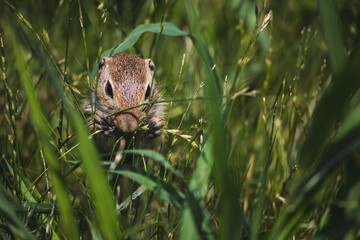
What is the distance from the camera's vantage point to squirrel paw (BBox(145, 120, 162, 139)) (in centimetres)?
265

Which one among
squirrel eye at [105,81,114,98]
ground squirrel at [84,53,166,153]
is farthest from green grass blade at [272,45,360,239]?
squirrel eye at [105,81,114,98]

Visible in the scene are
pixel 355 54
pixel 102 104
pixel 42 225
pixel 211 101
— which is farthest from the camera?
pixel 102 104

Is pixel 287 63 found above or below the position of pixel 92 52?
below

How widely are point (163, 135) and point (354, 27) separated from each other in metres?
1.68

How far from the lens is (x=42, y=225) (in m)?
1.72

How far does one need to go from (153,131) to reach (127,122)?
0.47m

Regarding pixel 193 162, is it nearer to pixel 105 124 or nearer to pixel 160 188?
pixel 105 124

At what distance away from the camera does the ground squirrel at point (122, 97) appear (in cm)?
249

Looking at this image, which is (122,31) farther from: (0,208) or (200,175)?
(0,208)

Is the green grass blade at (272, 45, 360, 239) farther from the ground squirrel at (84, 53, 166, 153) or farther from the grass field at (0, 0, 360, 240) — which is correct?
the ground squirrel at (84, 53, 166, 153)

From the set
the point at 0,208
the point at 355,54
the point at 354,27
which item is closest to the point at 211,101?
the point at 355,54

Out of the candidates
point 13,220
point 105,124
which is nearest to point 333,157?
point 13,220

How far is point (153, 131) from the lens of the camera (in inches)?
106

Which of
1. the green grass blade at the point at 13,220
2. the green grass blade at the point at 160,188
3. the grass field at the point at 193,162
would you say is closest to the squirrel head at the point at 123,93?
the grass field at the point at 193,162
